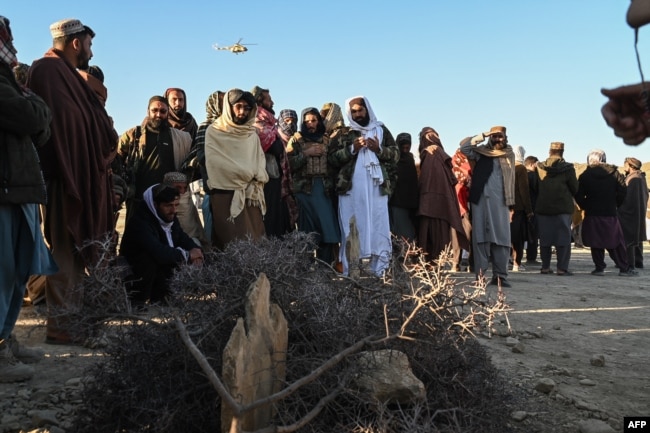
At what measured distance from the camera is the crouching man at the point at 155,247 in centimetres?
443

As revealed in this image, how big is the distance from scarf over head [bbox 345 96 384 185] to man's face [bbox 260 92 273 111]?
86 centimetres

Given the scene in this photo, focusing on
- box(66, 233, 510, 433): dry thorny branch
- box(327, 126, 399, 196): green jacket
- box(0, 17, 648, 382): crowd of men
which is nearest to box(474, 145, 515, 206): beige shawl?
box(0, 17, 648, 382): crowd of men

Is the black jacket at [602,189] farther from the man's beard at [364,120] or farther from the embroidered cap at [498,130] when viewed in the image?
the man's beard at [364,120]

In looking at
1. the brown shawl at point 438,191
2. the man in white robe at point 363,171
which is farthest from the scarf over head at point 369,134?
the brown shawl at point 438,191

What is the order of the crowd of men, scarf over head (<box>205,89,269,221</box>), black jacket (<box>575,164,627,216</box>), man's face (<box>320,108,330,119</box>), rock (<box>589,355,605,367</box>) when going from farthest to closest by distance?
black jacket (<box>575,164,627,216</box>) < man's face (<box>320,108,330,119</box>) < scarf over head (<box>205,89,269,221</box>) < rock (<box>589,355,605,367</box>) < the crowd of men

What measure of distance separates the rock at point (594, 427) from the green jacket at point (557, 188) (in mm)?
6880

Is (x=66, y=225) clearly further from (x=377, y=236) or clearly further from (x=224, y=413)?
(x=377, y=236)

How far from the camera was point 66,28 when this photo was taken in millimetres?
3803

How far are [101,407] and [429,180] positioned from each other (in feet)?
18.1

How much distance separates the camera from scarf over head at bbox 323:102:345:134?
6582 mm

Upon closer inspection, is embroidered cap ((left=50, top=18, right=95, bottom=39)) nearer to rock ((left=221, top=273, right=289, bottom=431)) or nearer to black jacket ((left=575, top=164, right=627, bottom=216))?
rock ((left=221, top=273, right=289, bottom=431))

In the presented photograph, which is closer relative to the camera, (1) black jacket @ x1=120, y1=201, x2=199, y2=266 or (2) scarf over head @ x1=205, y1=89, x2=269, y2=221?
(1) black jacket @ x1=120, y1=201, x2=199, y2=266

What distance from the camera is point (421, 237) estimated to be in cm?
710

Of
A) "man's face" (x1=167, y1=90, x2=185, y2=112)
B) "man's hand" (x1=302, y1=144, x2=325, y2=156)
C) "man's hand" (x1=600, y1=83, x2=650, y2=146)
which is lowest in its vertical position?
"man's hand" (x1=600, y1=83, x2=650, y2=146)
